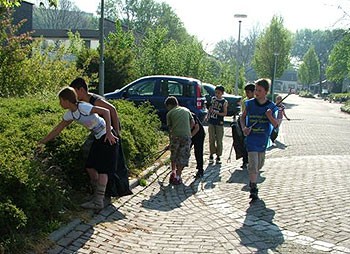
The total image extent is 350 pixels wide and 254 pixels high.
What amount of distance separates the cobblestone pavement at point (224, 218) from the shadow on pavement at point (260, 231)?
11 mm

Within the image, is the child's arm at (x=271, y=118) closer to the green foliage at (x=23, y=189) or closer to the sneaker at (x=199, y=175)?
the sneaker at (x=199, y=175)

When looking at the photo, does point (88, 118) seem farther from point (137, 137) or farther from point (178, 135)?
point (137, 137)

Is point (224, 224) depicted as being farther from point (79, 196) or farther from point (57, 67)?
point (57, 67)

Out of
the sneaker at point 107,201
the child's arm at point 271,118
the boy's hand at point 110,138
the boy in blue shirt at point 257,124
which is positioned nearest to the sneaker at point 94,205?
the sneaker at point 107,201

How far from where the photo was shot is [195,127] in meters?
8.34

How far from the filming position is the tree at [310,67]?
101631 mm

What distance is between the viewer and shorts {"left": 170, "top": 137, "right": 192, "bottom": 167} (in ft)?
25.5

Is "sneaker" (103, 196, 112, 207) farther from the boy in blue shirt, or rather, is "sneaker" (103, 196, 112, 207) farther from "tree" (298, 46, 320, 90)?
"tree" (298, 46, 320, 90)

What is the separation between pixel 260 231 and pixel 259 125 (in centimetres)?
177

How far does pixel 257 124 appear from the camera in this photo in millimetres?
6723

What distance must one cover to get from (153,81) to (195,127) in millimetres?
7202

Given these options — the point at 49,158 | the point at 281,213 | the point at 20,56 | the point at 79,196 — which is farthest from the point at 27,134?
the point at 20,56

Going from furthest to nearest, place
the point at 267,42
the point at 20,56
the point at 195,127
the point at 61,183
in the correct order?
the point at 267,42, the point at 20,56, the point at 195,127, the point at 61,183

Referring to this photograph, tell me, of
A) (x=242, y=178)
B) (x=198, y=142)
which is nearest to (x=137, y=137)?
(x=198, y=142)
